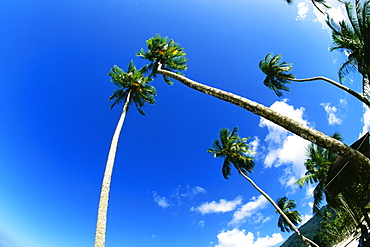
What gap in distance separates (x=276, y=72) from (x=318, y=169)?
13100 millimetres

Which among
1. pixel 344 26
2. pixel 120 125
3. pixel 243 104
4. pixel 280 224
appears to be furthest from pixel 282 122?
pixel 280 224

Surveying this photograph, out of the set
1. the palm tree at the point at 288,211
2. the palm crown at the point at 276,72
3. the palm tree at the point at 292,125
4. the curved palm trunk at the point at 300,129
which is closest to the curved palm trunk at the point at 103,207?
the palm tree at the point at 292,125

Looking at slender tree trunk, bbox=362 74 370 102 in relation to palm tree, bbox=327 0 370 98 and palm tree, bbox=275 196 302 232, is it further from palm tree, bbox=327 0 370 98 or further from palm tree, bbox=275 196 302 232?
palm tree, bbox=275 196 302 232

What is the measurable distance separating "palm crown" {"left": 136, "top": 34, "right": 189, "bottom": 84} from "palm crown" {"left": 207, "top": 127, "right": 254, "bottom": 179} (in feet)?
44.8

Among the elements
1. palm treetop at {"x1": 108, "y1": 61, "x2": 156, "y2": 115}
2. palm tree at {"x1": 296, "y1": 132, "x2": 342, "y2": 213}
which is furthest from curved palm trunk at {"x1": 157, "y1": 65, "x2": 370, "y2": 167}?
palm tree at {"x1": 296, "y1": 132, "x2": 342, "y2": 213}

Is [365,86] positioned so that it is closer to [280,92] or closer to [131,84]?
[280,92]

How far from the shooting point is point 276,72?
11.4m

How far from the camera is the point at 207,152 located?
26.1 meters

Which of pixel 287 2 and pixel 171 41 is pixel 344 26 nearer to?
pixel 287 2

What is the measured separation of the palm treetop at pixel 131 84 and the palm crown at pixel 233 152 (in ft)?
40.7

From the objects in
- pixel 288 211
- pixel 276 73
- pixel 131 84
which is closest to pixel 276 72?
pixel 276 73

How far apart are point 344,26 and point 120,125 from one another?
13797 mm

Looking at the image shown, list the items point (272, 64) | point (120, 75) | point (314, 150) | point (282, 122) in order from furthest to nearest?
point (314, 150), point (120, 75), point (272, 64), point (282, 122)

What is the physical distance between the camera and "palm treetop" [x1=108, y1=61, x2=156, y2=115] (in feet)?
51.0
